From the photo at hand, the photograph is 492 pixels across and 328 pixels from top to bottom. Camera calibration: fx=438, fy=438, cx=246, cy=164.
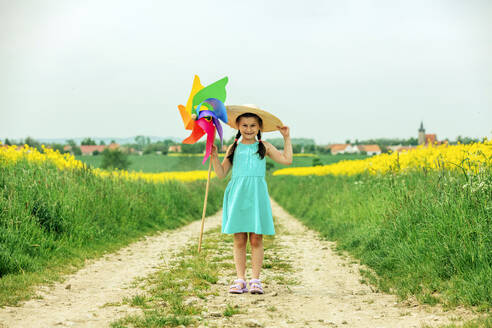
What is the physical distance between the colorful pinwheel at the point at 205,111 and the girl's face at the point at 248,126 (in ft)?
0.85

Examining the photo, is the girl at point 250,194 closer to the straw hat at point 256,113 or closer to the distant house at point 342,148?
the straw hat at point 256,113

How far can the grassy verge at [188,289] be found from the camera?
171 inches

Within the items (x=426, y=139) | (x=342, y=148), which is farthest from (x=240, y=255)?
(x=342, y=148)

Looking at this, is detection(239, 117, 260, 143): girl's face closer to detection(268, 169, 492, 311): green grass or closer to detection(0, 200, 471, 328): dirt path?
detection(0, 200, 471, 328): dirt path

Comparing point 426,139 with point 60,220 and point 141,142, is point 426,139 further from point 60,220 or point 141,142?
point 141,142

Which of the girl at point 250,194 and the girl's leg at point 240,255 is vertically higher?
the girl at point 250,194

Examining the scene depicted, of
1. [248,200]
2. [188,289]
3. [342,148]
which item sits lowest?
[188,289]

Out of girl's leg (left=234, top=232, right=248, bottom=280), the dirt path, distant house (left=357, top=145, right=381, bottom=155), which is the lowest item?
the dirt path

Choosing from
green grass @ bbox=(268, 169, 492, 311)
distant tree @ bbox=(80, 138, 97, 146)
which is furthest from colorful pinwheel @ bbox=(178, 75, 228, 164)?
distant tree @ bbox=(80, 138, 97, 146)

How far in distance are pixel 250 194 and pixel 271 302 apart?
1.43 m

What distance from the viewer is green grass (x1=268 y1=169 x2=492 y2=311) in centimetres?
498

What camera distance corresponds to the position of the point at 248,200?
5871mm

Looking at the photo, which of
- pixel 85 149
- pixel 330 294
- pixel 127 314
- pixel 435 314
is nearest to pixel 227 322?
pixel 127 314

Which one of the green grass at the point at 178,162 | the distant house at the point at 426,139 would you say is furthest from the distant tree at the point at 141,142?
the distant house at the point at 426,139
